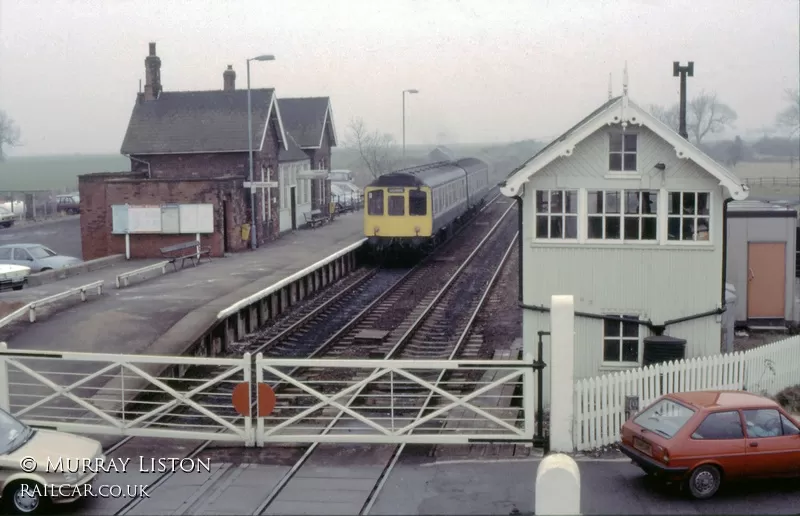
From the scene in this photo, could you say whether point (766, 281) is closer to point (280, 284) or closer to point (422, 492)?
point (280, 284)

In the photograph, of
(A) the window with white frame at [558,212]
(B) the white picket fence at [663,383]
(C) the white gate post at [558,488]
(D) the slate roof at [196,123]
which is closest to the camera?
(C) the white gate post at [558,488]

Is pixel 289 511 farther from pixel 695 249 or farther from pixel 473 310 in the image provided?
pixel 473 310

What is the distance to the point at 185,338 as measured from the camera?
62.4ft

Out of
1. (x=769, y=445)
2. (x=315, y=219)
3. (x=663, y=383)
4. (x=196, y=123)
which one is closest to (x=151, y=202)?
(x=196, y=123)

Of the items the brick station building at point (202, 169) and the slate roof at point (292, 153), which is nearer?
the brick station building at point (202, 169)

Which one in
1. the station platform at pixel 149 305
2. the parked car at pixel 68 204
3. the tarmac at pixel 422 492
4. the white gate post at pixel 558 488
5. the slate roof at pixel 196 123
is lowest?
the tarmac at pixel 422 492

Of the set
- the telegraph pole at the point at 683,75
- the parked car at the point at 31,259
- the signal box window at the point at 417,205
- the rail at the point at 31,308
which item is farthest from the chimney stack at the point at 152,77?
the telegraph pole at the point at 683,75

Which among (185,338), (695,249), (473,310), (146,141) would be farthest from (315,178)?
(695,249)

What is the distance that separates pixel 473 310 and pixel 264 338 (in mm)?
6393

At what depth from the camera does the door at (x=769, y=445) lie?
10.9 metres

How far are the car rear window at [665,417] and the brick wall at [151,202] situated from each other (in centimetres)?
2297

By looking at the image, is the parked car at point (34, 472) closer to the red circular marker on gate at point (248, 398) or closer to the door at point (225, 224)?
the red circular marker on gate at point (248, 398)

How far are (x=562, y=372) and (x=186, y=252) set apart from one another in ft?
70.9

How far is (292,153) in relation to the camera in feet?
142
